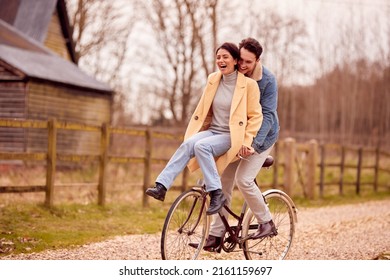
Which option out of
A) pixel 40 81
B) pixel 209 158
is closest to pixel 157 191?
pixel 209 158

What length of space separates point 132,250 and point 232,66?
199 centimetres

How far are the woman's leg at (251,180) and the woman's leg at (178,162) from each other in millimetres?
430

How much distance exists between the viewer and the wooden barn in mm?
16938

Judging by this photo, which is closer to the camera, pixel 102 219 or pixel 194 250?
pixel 194 250

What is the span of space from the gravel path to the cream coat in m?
1.27

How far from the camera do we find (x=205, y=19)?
70.1 ft

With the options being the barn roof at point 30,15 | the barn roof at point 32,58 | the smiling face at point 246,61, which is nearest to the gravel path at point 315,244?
the smiling face at point 246,61


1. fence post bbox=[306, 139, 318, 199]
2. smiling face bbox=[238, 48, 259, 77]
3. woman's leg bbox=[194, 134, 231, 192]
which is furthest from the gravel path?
fence post bbox=[306, 139, 318, 199]

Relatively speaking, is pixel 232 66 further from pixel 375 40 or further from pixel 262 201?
pixel 375 40

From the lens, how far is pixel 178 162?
13.9 feet

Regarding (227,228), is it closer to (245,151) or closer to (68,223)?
(245,151)

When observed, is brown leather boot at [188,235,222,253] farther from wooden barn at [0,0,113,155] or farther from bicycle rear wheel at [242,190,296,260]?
wooden barn at [0,0,113,155]

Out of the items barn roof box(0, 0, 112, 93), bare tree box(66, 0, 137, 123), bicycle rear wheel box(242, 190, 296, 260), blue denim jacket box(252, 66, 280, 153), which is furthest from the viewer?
bare tree box(66, 0, 137, 123)

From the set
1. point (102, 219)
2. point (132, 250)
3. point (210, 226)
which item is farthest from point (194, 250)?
point (102, 219)
